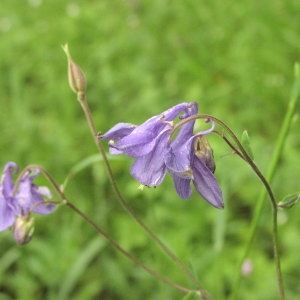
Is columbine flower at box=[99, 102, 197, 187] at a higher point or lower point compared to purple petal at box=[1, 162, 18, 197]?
higher

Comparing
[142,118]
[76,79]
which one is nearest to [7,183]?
[76,79]

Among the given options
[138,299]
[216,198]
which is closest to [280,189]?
[138,299]

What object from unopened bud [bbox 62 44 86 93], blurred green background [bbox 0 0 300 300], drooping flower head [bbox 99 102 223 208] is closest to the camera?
drooping flower head [bbox 99 102 223 208]

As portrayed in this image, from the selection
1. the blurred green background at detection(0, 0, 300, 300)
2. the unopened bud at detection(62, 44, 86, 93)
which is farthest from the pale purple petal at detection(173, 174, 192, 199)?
the blurred green background at detection(0, 0, 300, 300)

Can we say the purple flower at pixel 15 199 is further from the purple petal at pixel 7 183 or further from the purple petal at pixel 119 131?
the purple petal at pixel 119 131

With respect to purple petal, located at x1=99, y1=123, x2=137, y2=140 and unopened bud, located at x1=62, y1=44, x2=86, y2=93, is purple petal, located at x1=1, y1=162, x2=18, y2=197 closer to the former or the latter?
unopened bud, located at x1=62, y1=44, x2=86, y2=93

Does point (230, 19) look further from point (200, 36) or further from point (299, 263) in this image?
point (299, 263)
